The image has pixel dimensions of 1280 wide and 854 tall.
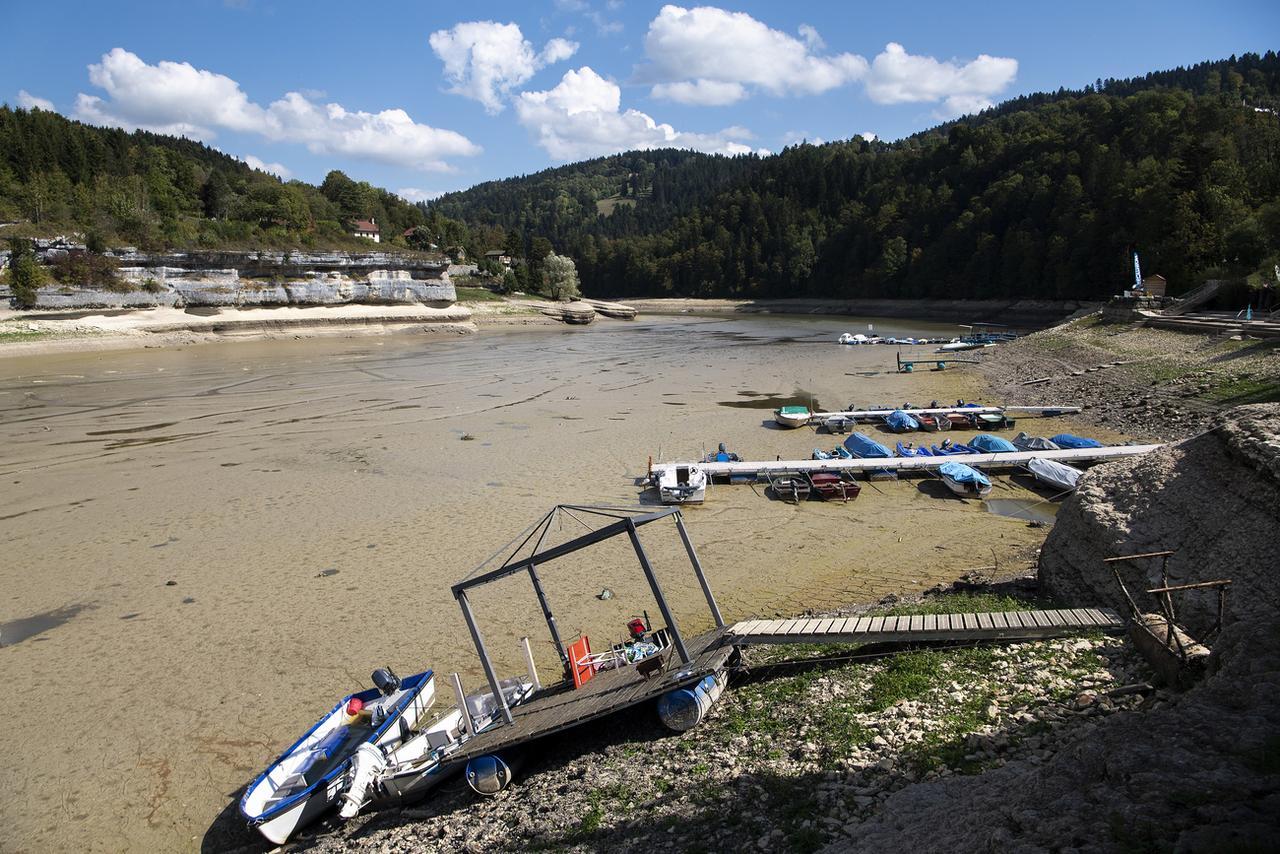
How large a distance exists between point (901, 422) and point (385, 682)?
2460 centimetres

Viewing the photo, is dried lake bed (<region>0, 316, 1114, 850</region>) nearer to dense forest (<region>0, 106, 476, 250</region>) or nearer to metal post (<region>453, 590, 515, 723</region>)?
metal post (<region>453, 590, 515, 723</region>)

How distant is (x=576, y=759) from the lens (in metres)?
8.98

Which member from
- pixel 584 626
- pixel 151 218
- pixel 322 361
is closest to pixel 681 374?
pixel 322 361

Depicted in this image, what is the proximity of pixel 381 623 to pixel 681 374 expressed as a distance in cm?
3543

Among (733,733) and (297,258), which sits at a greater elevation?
(297,258)

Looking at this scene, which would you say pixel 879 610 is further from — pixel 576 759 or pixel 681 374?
pixel 681 374

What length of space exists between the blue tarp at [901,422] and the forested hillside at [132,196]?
8249 cm

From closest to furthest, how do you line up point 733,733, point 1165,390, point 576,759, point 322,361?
point 733,733
point 576,759
point 1165,390
point 322,361

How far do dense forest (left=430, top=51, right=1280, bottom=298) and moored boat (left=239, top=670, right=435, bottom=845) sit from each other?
5514 centimetres

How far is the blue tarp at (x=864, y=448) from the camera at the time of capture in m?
24.2

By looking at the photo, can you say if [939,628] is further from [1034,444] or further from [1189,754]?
[1034,444]

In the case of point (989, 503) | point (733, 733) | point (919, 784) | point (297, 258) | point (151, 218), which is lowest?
point (989, 503)

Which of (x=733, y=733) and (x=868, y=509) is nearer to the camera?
(x=733, y=733)

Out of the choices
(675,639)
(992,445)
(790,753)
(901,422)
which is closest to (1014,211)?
(901,422)
